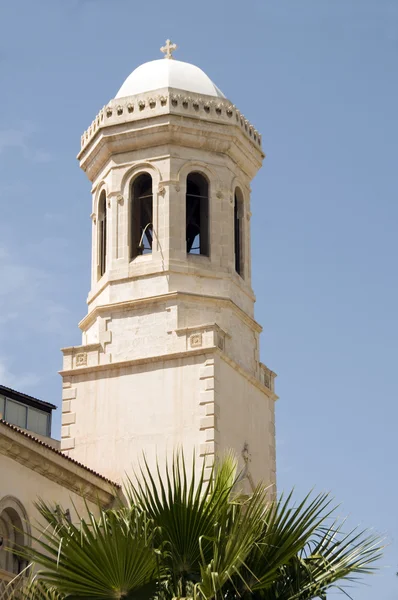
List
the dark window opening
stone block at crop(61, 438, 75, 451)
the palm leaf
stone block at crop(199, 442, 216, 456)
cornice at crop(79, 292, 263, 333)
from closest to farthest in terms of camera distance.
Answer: the palm leaf
stone block at crop(199, 442, 216, 456)
stone block at crop(61, 438, 75, 451)
cornice at crop(79, 292, 263, 333)
the dark window opening

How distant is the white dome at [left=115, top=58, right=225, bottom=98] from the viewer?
111 feet

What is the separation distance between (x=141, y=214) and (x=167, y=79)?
11.7 feet

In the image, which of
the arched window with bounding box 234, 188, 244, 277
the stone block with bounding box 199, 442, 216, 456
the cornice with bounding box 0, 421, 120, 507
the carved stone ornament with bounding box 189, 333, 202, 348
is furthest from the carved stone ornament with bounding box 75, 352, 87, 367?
the arched window with bounding box 234, 188, 244, 277

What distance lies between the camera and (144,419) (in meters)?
30.5

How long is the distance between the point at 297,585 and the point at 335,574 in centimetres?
55

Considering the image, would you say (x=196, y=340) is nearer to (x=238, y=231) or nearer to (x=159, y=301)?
(x=159, y=301)

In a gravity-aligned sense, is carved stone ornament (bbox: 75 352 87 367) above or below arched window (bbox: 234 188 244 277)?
below

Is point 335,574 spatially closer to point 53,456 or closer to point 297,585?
point 297,585

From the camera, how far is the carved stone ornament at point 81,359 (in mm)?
31766

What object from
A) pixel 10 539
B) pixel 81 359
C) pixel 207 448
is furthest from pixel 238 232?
pixel 10 539

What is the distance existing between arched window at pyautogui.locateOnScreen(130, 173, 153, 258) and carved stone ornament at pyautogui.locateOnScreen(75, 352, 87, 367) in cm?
287

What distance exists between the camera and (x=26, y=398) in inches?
1802

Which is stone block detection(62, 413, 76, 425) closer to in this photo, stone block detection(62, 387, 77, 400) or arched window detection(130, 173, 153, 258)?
stone block detection(62, 387, 77, 400)

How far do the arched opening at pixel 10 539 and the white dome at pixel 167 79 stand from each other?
41.2 ft
